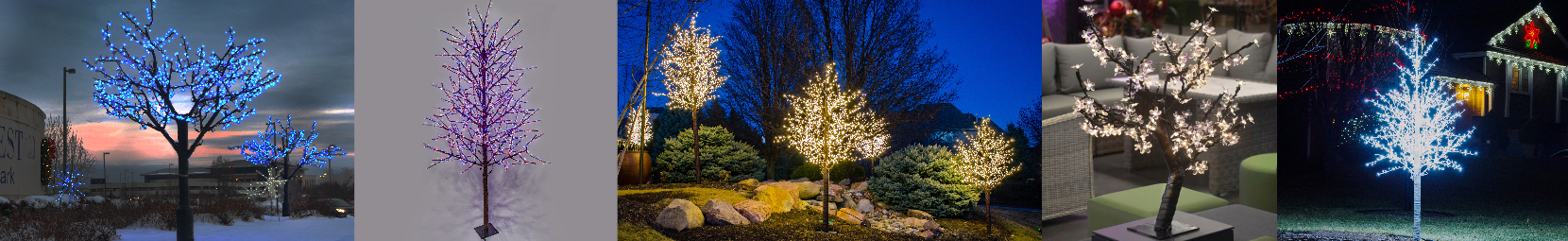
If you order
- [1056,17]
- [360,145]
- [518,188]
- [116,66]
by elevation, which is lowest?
[518,188]

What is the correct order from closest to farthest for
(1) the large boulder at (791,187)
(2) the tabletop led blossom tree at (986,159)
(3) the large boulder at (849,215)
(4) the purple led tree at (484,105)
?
(4) the purple led tree at (484,105), (2) the tabletop led blossom tree at (986,159), (3) the large boulder at (849,215), (1) the large boulder at (791,187)

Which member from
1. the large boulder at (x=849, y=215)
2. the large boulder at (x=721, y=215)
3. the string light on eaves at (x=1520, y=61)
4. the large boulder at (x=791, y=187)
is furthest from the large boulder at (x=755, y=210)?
the string light on eaves at (x=1520, y=61)

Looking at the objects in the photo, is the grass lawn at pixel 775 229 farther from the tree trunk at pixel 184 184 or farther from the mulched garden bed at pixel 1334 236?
the tree trunk at pixel 184 184

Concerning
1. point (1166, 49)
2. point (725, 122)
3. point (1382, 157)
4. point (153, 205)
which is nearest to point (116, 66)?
point (153, 205)

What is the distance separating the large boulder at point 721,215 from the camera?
4898 mm

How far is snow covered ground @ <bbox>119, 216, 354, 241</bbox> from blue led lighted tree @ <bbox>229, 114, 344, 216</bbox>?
16 cm

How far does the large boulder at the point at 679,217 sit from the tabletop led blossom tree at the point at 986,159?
2221 mm

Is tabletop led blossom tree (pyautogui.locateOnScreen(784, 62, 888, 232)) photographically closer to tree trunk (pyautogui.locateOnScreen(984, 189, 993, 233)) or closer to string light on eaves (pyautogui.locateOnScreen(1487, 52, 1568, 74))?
tree trunk (pyautogui.locateOnScreen(984, 189, 993, 233))

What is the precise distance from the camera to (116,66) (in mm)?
4277

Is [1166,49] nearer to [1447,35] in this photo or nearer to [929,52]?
[929,52]

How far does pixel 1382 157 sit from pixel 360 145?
6732mm

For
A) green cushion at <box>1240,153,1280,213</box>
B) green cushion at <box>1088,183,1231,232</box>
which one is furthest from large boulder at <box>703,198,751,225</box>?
green cushion at <box>1240,153,1280,213</box>

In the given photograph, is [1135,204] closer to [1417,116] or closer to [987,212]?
[987,212]

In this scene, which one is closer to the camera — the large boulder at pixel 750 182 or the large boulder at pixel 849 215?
the large boulder at pixel 849 215
